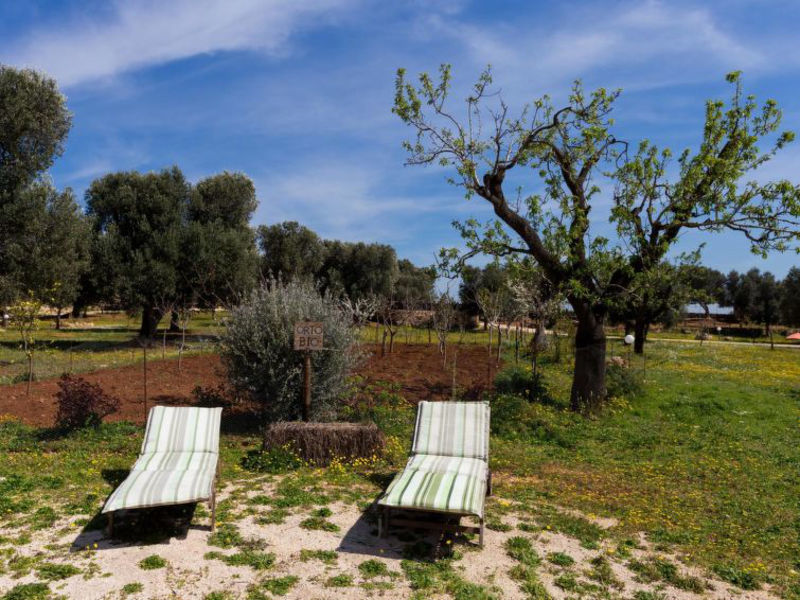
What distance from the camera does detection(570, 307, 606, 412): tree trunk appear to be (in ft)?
45.7

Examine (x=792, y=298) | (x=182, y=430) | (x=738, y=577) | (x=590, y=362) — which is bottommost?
(x=738, y=577)

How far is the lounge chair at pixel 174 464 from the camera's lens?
19.6 ft

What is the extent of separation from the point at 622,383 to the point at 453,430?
8564 millimetres

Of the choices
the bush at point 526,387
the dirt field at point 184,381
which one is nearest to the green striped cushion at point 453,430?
the dirt field at point 184,381

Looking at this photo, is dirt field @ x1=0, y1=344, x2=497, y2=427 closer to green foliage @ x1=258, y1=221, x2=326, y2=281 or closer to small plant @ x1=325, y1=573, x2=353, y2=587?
small plant @ x1=325, y1=573, x2=353, y2=587

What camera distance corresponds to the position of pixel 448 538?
6344mm

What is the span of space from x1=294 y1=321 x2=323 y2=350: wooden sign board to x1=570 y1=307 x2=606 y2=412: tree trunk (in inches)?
271

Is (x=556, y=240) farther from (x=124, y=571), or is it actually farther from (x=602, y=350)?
(x=124, y=571)

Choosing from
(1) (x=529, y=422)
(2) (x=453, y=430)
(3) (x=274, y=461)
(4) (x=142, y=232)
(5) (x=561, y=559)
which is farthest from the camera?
(4) (x=142, y=232)

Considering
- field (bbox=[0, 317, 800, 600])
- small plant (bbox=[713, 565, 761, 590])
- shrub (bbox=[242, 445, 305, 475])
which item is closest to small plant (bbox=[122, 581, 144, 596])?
field (bbox=[0, 317, 800, 600])

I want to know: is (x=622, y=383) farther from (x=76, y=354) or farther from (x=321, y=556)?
(x=76, y=354)

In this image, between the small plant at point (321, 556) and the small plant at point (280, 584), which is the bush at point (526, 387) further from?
the small plant at point (280, 584)

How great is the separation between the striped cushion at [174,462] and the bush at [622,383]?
10342mm

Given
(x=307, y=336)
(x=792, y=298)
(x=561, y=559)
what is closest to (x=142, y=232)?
(x=307, y=336)
